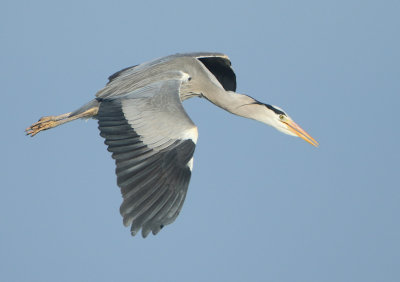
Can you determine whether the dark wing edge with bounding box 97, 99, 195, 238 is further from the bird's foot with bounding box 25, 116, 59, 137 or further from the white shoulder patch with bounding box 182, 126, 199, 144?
the bird's foot with bounding box 25, 116, 59, 137

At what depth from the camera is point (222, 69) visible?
32.1 feet

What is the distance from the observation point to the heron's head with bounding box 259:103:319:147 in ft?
28.3

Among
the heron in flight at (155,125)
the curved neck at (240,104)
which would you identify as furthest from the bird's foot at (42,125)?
A: the curved neck at (240,104)

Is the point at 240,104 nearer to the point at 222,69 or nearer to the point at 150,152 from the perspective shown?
the point at 222,69

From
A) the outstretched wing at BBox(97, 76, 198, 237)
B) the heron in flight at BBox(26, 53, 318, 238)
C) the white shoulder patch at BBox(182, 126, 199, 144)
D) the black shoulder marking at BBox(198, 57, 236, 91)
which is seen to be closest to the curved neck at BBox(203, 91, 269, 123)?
the heron in flight at BBox(26, 53, 318, 238)

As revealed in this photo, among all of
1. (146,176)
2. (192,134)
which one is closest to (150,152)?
(146,176)

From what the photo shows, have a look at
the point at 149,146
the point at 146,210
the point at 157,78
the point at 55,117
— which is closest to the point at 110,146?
the point at 149,146

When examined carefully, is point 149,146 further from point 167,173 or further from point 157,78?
point 157,78

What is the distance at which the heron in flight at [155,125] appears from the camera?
6094 mm

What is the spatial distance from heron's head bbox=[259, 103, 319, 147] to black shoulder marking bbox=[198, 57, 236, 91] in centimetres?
123

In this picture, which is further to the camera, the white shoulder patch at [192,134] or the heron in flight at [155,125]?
the white shoulder patch at [192,134]

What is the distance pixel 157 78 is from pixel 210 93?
1.08 metres

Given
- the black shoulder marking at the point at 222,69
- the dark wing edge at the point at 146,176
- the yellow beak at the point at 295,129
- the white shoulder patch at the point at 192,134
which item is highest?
the black shoulder marking at the point at 222,69

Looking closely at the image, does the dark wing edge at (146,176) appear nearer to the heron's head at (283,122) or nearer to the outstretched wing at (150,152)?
the outstretched wing at (150,152)
